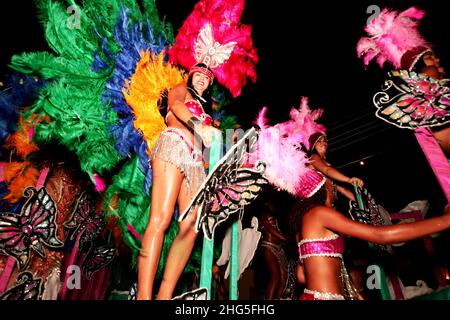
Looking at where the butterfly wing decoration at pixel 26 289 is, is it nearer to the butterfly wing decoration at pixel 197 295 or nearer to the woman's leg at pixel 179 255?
the woman's leg at pixel 179 255

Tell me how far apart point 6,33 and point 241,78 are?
2481 mm

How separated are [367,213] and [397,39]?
145cm

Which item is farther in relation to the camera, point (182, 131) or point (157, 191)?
point (182, 131)

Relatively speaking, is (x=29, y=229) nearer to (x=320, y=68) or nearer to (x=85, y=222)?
(x=85, y=222)

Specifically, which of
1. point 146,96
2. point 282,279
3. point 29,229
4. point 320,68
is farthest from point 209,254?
point 320,68

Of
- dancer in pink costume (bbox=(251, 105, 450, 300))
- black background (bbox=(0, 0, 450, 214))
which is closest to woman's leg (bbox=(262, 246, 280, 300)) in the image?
black background (bbox=(0, 0, 450, 214))

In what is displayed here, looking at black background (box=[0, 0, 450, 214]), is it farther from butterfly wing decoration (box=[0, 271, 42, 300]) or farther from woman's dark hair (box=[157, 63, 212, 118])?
butterfly wing decoration (box=[0, 271, 42, 300])

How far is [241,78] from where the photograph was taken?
9.05ft

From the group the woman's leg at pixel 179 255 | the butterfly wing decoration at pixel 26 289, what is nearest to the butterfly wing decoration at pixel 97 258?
the butterfly wing decoration at pixel 26 289

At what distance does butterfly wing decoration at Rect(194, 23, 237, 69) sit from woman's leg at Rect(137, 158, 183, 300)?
3.08 feet

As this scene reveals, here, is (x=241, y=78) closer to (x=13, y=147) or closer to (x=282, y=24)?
(x=282, y=24)

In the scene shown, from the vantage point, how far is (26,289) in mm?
2578

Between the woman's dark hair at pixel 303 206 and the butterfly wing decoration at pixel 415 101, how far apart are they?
2.48ft
